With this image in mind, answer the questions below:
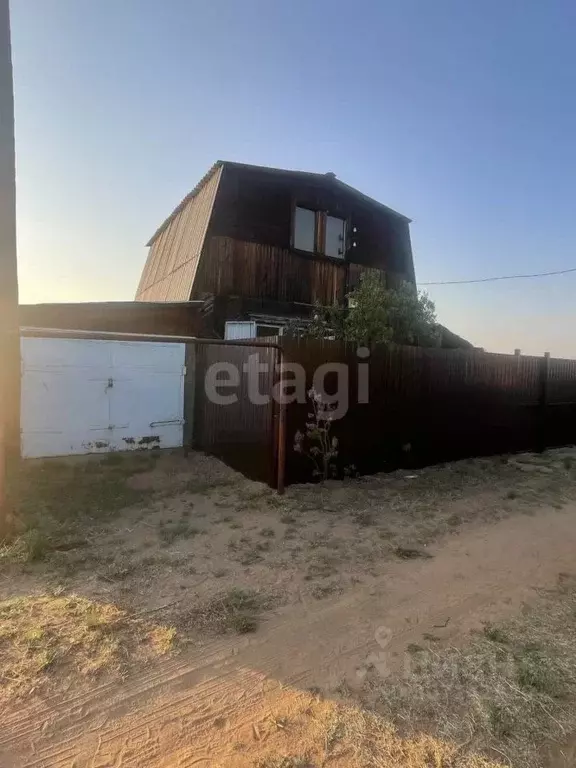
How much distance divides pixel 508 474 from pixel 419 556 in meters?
4.06

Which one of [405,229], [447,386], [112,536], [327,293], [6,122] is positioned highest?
[405,229]

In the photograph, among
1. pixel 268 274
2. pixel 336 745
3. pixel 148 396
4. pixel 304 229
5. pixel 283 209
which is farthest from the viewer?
pixel 304 229

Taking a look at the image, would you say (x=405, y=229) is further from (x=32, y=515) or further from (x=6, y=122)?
(x=32, y=515)

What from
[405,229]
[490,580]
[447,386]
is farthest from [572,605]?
[405,229]

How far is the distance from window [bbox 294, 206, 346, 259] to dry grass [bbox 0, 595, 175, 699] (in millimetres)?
10079

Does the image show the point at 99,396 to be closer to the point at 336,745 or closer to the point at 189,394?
the point at 189,394

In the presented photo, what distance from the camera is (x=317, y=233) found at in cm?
1180

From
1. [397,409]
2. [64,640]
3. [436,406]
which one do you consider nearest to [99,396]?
[397,409]

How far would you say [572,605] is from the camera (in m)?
3.23

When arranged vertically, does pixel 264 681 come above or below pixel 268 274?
below

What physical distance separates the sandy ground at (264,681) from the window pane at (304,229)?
9544mm

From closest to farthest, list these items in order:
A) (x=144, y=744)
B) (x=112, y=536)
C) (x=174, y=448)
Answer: (x=144, y=744) < (x=112, y=536) < (x=174, y=448)

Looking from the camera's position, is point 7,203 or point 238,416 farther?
point 238,416

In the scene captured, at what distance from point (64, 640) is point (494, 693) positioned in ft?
8.18
